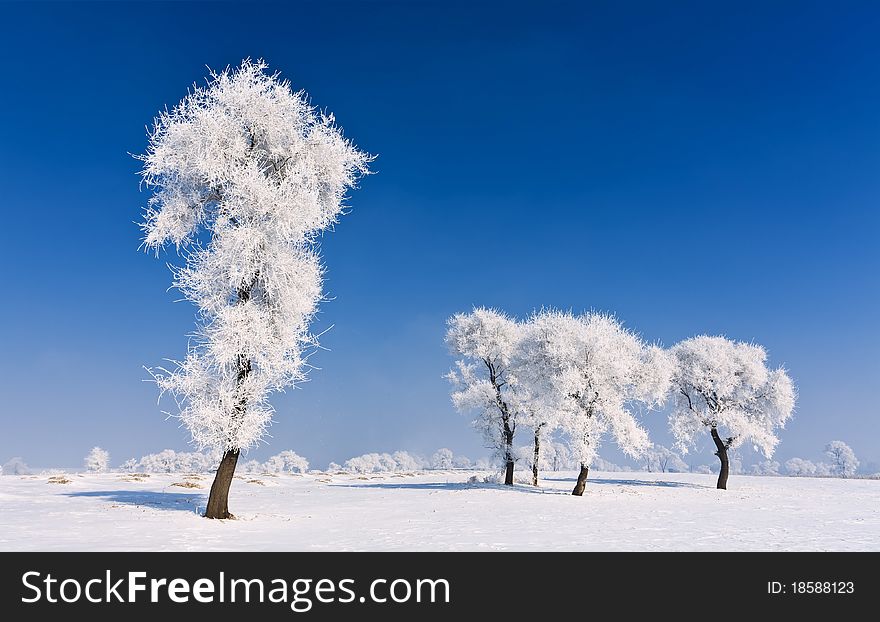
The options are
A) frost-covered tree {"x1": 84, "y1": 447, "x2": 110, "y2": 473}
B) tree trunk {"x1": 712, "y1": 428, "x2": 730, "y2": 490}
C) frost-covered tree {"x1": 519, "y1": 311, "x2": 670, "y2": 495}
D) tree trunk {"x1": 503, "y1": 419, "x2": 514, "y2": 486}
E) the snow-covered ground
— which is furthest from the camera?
frost-covered tree {"x1": 84, "y1": 447, "x2": 110, "y2": 473}

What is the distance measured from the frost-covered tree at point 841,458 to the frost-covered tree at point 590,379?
4324 inches

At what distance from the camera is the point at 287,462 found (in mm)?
127062

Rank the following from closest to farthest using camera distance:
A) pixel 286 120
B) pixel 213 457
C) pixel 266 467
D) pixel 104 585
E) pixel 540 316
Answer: pixel 104 585
pixel 213 457
pixel 286 120
pixel 540 316
pixel 266 467

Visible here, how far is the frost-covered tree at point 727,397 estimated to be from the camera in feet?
151

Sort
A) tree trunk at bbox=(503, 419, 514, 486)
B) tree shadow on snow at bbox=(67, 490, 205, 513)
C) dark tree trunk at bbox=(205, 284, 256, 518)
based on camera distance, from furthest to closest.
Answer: tree trunk at bbox=(503, 419, 514, 486) < tree shadow on snow at bbox=(67, 490, 205, 513) < dark tree trunk at bbox=(205, 284, 256, 518)

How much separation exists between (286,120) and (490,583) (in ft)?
60.3

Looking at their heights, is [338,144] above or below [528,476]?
above

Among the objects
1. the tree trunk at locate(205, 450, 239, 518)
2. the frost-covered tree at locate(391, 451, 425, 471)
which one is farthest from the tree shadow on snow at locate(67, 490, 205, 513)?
the frost-covered tree at locate(391, 451, 425, 471)

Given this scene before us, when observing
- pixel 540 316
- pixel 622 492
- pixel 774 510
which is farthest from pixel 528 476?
pixel 774 510

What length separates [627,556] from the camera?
13.2 m

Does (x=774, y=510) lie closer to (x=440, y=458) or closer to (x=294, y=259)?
(x=294, y=259)

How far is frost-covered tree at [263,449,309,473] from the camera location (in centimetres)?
12481

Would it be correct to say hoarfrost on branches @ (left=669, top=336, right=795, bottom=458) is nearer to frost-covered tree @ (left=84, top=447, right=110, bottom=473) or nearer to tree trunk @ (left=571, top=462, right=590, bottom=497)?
tree trunk @ (left=571, top=462, right=590, bottom=497)

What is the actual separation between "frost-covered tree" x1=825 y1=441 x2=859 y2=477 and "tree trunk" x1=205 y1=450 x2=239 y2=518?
136306mm
